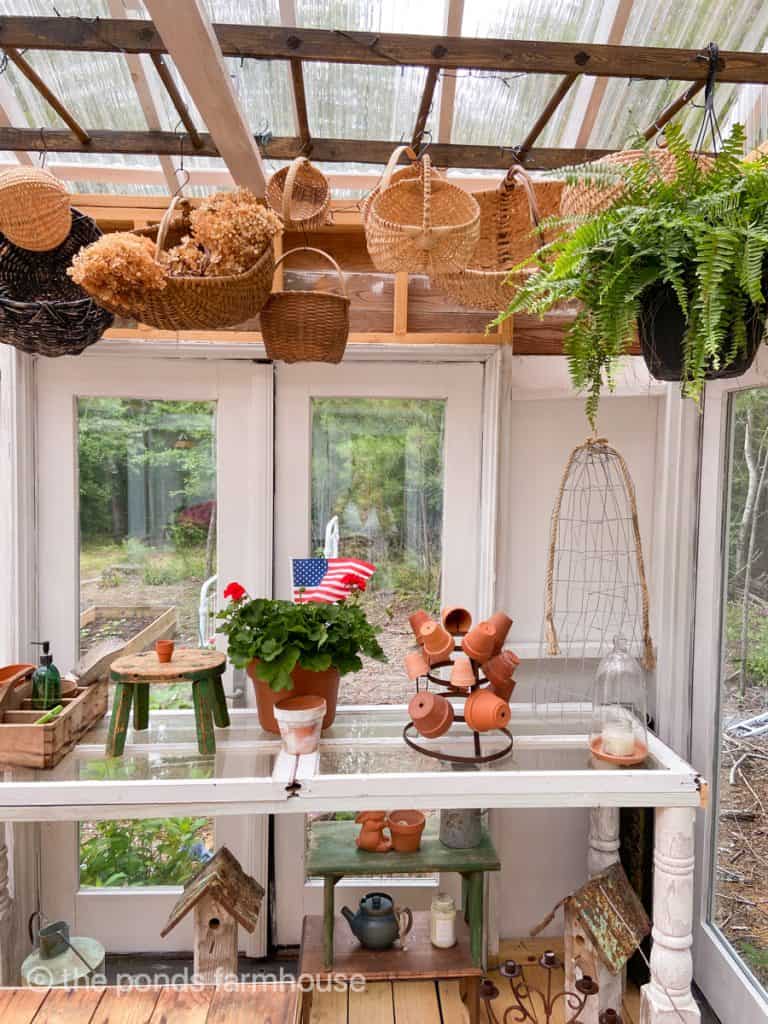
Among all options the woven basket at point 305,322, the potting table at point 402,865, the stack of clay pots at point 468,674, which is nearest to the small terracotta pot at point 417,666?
the stack of clay pots at point 468,674

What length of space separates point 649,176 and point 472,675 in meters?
1.17

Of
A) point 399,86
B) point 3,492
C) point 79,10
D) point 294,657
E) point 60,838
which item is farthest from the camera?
point 60,838

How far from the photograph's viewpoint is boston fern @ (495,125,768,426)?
1282 mm

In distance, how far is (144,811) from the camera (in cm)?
169

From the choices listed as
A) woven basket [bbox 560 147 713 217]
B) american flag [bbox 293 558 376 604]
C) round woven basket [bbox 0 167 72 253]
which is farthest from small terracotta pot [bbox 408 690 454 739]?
round woven basket [bbox 0 167 72 253]

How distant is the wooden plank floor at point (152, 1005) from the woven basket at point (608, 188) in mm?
1852

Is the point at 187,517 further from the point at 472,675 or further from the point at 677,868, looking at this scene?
the point at 677,868

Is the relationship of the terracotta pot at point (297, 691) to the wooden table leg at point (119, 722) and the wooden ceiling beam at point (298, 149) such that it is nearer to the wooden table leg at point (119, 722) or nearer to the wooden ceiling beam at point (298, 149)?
the wooden table leg at point (119, 722)

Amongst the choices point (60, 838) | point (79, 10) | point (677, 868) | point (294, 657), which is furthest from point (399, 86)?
point (60, 838)

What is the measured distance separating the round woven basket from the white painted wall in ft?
4.81

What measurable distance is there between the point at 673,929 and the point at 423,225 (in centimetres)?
171

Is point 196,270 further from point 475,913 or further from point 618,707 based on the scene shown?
point 475,913

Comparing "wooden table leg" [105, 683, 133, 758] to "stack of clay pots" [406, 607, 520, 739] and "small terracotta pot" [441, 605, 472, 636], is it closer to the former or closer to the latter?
"stack of clay pots" [406, 607, 520, 739]

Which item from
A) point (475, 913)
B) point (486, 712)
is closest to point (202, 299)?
point (486, 712)
